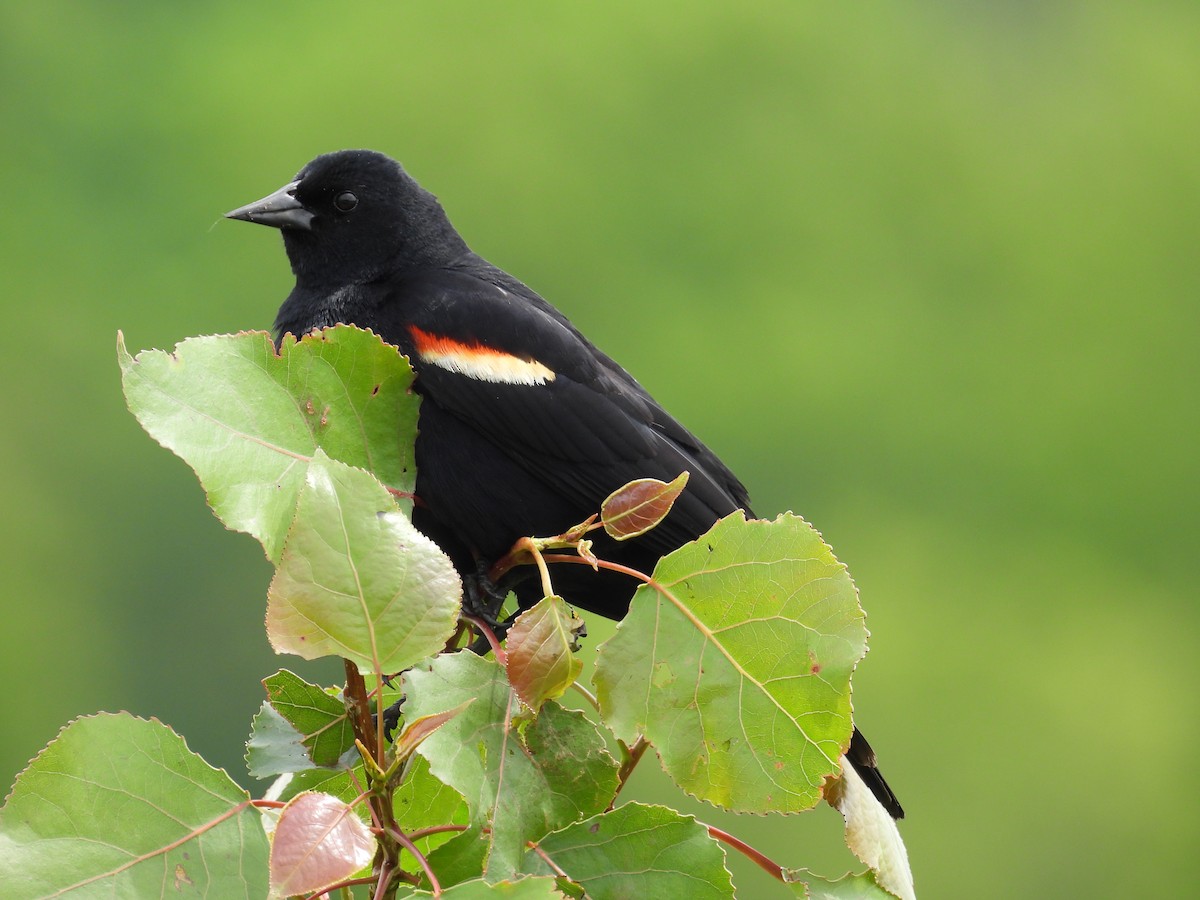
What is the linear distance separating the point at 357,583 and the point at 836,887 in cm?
50

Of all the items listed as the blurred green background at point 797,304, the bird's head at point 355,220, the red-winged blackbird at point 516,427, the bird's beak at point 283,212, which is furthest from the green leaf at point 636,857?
the blurred green background at point 797,304

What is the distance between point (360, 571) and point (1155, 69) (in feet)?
106

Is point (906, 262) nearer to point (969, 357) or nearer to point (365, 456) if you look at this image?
point (969, 357)

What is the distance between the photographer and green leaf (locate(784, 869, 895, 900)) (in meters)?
1.18

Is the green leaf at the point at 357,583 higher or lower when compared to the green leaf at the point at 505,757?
higher

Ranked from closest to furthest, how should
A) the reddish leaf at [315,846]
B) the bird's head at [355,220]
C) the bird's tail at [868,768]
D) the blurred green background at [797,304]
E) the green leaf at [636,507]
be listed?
the reddish leaf at [315,846]
the green leaf at [636,507]
the bird's tail at [868,768]
the bird's head at [355,220]
the blurred green background at [797,304]

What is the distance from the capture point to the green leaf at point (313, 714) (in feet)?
4.11

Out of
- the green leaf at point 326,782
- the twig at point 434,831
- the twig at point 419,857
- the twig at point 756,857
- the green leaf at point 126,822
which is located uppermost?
the green leaf at point 126,822

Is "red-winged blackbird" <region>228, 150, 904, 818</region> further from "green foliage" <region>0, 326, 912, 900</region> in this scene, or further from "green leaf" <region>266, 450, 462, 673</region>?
"green leaf" <region>266, 450, 462, 673</region>

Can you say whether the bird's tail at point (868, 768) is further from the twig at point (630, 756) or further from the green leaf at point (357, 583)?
the green leaf at point (357, 583)

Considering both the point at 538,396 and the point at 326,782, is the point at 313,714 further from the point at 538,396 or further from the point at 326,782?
the point at 538,396

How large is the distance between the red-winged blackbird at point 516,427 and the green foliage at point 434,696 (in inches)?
34.2

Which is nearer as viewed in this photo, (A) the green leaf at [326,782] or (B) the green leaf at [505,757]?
(B) the green leaf at [505,757]

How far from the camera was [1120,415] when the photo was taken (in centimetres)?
2523
